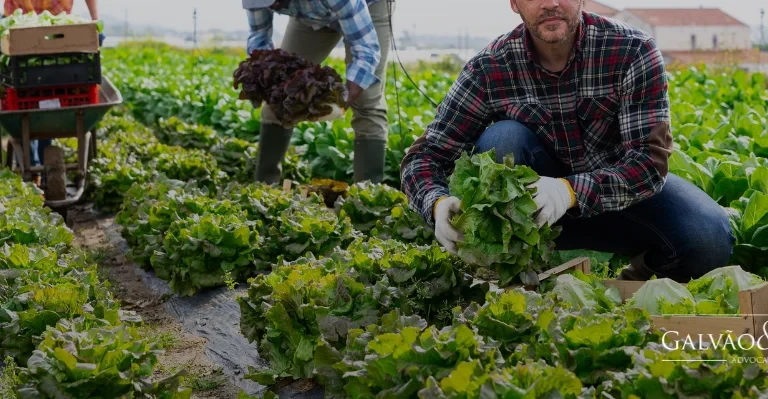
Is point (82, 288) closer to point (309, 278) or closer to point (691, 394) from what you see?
point (309, 278)

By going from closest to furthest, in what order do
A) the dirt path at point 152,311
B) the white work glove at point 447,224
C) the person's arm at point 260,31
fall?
the white work glove at point 447,224 < the dirt path at point 152,311 < the person's arm at point 260,31

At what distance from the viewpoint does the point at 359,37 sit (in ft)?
21.0

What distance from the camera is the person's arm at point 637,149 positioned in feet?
12.4

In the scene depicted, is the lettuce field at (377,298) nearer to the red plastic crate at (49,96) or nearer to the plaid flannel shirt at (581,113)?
the plaid flannel shirt at (581,113)

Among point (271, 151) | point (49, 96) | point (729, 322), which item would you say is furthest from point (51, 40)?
point (729, 322)

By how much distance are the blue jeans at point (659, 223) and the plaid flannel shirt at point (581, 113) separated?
0.42ft

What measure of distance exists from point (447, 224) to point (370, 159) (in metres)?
3.49

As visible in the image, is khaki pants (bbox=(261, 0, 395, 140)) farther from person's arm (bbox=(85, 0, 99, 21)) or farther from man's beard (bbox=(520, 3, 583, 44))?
man's beard (bbox=(520, 3, 583, 44))

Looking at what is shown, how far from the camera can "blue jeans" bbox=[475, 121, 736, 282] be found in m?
4.09

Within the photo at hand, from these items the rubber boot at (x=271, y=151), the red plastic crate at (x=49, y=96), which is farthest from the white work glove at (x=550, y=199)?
the red plastic crate at (x=49, y=96)

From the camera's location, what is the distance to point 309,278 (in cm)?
404

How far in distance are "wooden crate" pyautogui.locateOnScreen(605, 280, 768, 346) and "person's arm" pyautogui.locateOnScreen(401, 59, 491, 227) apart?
127cm

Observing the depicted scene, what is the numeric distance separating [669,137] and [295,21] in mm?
3699

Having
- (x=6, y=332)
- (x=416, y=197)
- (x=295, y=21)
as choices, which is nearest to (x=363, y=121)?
(x=295, y=21)
